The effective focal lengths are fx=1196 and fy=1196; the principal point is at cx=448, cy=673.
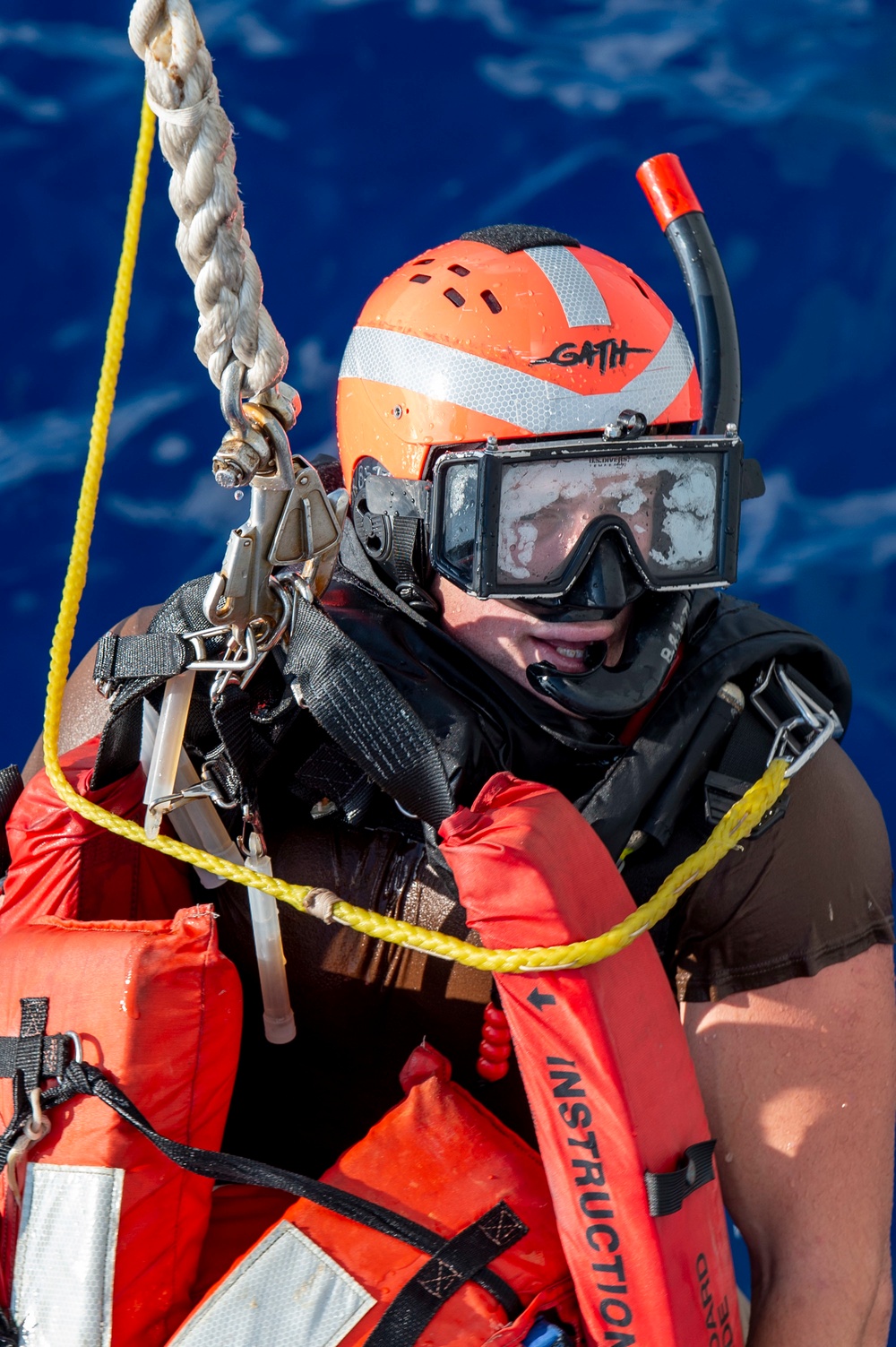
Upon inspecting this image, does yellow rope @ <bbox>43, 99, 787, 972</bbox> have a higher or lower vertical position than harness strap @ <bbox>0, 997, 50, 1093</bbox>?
higher

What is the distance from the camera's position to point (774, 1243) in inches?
63.3

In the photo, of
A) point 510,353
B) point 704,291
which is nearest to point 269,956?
point 510,353

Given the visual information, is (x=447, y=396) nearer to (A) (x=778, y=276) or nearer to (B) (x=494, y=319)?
(B) (x=494, y=319)

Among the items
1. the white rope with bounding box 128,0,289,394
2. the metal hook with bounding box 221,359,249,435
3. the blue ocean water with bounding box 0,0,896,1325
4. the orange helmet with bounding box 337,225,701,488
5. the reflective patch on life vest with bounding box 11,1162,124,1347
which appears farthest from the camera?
the blue ocean water with bounding box 0,0,896,1325

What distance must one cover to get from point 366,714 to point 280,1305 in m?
0.71

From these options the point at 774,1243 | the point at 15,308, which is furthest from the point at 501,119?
the point at 774,1243

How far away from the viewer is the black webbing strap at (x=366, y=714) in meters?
1.53

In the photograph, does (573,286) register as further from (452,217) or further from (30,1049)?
(452,217)

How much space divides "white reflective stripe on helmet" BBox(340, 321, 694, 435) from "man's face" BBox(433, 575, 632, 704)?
0.27 meters

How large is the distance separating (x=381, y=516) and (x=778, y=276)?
1.94m

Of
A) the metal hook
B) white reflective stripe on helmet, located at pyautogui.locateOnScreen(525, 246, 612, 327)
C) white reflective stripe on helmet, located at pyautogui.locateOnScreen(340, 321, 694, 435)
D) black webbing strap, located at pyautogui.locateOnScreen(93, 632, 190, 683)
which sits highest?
white reflective stripe on helmet, located at pyautogui.locateOnScreen(525, 246, 612, 327)

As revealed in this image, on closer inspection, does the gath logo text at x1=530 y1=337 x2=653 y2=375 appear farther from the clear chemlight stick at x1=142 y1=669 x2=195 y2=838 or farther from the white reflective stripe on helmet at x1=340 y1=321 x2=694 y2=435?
the clear chemlight stick at x1=142 y1=669 x2=195 y2=838

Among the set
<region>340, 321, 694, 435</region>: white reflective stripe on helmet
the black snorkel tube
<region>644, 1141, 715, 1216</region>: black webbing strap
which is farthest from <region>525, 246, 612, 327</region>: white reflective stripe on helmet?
<region>644, 1141, 715, 1216</region>: black webbing strap

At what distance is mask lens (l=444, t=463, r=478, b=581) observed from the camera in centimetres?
164
